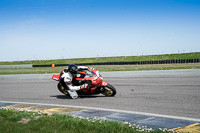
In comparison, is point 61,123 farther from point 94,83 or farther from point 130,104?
point 94,83

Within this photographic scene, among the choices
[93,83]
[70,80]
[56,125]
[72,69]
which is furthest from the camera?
[70,80]

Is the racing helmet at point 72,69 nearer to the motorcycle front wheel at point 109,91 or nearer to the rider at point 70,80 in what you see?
the rider at point 70,80

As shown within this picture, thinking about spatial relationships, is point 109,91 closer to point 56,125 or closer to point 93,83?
point 93,83

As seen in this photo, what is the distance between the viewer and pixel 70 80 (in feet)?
34.1

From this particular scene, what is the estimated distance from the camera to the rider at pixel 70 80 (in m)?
10.3

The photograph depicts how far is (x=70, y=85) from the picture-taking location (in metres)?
10.4

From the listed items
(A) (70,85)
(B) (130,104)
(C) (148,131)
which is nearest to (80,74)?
(A) (70,85)

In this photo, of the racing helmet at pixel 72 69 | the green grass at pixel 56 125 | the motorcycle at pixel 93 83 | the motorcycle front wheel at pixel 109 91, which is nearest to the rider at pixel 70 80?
the racing helmet at pixel 72 69

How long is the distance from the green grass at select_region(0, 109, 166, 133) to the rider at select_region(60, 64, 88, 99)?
3.64 meters

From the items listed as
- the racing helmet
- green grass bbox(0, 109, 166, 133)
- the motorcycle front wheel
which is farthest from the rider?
green grass bbox(0, 109, 166, 133)

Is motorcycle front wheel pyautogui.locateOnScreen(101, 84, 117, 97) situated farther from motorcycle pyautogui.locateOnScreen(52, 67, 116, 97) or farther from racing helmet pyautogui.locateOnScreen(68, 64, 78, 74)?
racing helmet pyautogui.locateOnScreen(68, 64, 78, 74)

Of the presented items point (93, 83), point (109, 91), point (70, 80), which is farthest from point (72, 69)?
point (109, 91)

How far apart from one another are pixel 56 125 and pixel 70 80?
4663mm

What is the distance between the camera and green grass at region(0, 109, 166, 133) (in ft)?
17.4
